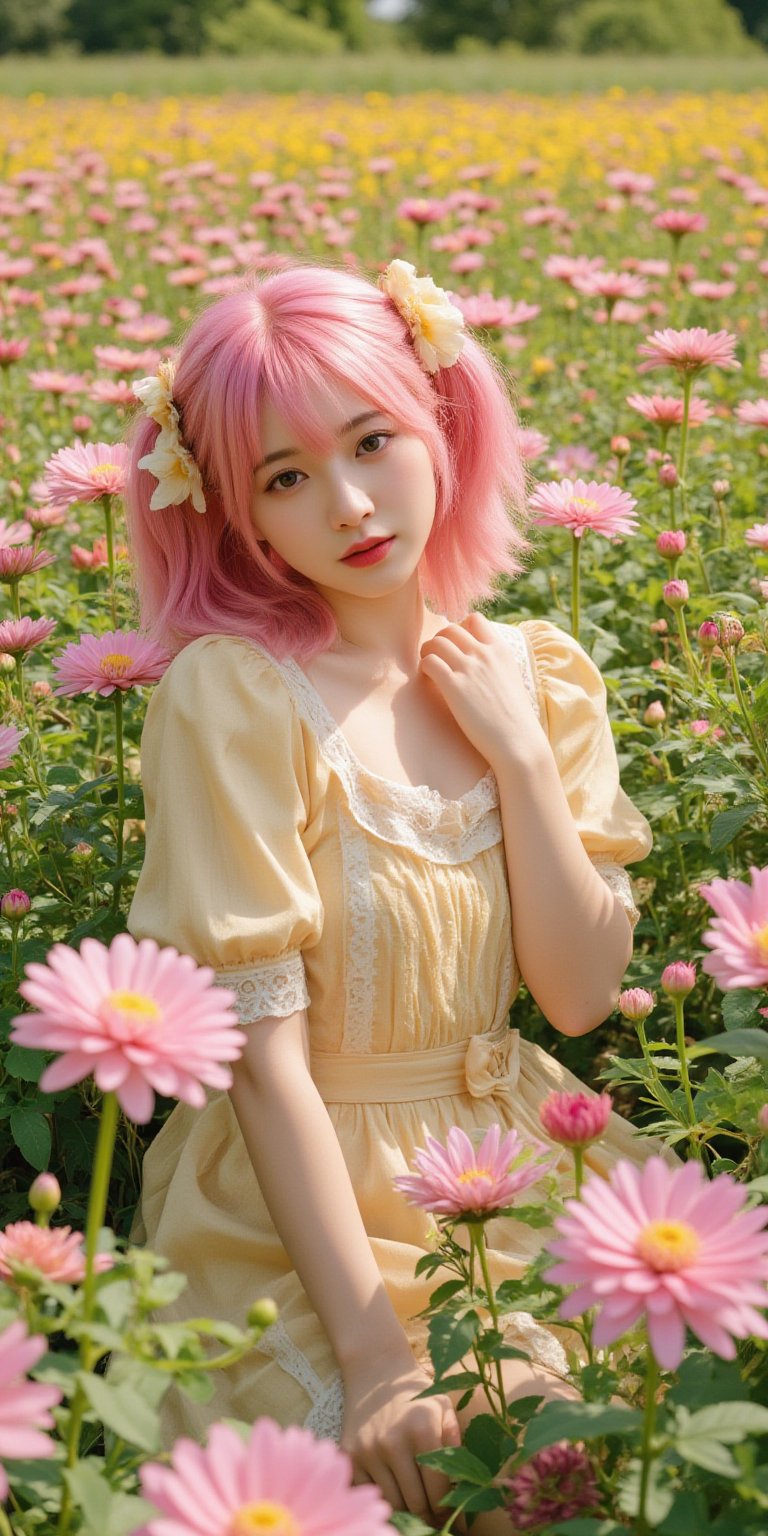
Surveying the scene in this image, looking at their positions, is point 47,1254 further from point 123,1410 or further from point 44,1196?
point 123,1410

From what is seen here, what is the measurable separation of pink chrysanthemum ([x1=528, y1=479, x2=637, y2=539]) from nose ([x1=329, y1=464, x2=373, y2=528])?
0.43 m

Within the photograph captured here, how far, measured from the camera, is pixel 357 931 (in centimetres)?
159

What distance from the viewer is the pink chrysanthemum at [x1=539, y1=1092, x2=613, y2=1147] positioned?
3.74 ft

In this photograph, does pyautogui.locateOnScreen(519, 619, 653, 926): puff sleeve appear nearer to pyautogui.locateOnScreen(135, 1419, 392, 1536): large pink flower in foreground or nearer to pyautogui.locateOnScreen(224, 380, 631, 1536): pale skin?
pyautogui.locateOnScreen(224, 380, 631, 1536): pale skin

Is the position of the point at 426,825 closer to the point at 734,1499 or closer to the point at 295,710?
the point at 295,710

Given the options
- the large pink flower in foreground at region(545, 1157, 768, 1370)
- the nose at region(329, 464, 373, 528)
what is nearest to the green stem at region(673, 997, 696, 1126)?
the large pink flower in foreground at region(545, 1157, 768, 1370)

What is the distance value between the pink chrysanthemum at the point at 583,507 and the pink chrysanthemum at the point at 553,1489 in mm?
1088

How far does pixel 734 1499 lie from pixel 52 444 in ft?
7.79

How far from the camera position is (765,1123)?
4.02 feet

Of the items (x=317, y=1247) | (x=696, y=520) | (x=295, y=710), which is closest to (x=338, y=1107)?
(x=317, y=1247)

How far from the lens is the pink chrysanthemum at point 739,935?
3.62ft

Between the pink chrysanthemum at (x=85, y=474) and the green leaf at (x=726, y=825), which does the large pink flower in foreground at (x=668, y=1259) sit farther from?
the pink chrysanthemum at (x=85, y=474)

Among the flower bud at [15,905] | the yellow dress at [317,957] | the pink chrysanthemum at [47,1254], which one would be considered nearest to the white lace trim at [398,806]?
the yellow dress at [317,957]

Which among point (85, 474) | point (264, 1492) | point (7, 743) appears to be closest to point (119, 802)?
point (7, 743)
